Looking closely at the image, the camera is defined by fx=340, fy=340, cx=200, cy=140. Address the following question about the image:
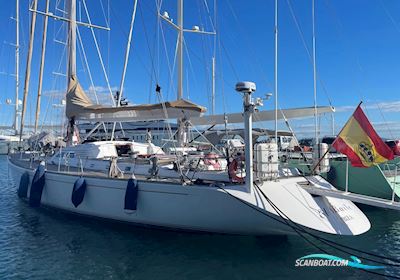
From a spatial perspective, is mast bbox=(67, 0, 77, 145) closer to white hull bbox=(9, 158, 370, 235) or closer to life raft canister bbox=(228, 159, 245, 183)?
white hull bbox=(9, 158, 370, 235)

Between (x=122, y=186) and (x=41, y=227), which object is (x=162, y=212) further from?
(x=41, y=227)

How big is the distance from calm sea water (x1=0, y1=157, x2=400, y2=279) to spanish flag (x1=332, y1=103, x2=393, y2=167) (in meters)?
2.23

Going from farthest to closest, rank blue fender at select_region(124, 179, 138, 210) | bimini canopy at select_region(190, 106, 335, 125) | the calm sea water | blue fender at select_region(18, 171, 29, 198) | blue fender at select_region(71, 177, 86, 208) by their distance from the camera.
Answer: blue fender at select_region(18, 171, 29, 198)
bimini canopy at select_region(190, 106, 335, 125)
blue fender at select_region(71, 177, 86, 208)
blue fender at select_region(124, 179, 138, 210)
the calm sea water

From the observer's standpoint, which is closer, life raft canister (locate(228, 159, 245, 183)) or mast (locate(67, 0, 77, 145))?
life raft canister (locate(228, 159, 245, 183))

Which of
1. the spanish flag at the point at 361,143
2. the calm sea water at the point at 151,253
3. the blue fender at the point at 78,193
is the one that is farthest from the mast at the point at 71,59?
the spanish flag at the point at 361,143

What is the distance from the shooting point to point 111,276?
22.2 feet

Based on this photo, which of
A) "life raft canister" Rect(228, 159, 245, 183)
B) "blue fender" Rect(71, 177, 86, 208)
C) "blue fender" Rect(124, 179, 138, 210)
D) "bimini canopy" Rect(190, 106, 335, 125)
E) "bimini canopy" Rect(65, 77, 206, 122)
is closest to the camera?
"life raft canister" Rect(228, 159, 245, 183)

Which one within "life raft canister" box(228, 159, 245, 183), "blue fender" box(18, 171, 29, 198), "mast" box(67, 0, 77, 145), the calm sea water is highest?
"mast" box(67, 0, 77, 145)

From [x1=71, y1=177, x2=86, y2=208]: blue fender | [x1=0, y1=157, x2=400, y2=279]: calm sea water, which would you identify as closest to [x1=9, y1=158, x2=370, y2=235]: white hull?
[x1=0, y1=157, x2=400, y2=279]: calm sea water

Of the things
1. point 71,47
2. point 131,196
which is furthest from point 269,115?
point 71,47

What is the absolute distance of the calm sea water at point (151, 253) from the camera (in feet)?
22.5

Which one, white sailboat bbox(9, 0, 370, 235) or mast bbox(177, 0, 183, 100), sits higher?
mast bbox(177, 0, 183, 100)

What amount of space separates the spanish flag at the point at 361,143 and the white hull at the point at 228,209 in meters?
1.39

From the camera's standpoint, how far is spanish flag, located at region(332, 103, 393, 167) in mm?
7398
